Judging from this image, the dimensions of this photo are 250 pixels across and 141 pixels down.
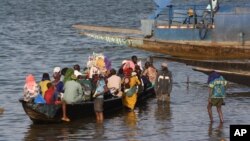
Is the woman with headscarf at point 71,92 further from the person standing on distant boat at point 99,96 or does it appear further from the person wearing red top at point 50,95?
the person standing on distant boat at point 99,96

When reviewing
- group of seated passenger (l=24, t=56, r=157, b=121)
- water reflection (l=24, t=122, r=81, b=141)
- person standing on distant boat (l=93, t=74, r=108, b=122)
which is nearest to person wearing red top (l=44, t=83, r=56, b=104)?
group of seated passenger (l=24, t=56, r=157, b=121)

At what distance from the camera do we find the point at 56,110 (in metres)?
22.3

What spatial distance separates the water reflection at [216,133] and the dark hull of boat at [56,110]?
10.2ft

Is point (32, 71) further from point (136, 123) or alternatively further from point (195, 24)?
point (136, 123)

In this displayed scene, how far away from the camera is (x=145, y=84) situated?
88.0ft

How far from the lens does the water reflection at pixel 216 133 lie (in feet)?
68.9

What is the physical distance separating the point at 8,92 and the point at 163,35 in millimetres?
10289

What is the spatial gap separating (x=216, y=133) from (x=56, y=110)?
4226 millimetres

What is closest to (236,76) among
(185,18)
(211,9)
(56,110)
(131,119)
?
(131,119)

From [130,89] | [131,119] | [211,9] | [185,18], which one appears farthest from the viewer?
[185,18]

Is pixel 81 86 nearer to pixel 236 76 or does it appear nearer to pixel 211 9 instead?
pixel 236 76

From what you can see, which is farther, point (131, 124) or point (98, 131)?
point (131, 124)

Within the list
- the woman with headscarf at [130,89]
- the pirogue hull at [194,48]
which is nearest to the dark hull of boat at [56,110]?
the woman with headscarf at [130,89]

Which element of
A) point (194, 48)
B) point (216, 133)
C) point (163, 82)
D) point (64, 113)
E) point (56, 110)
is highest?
point (194, 48)
